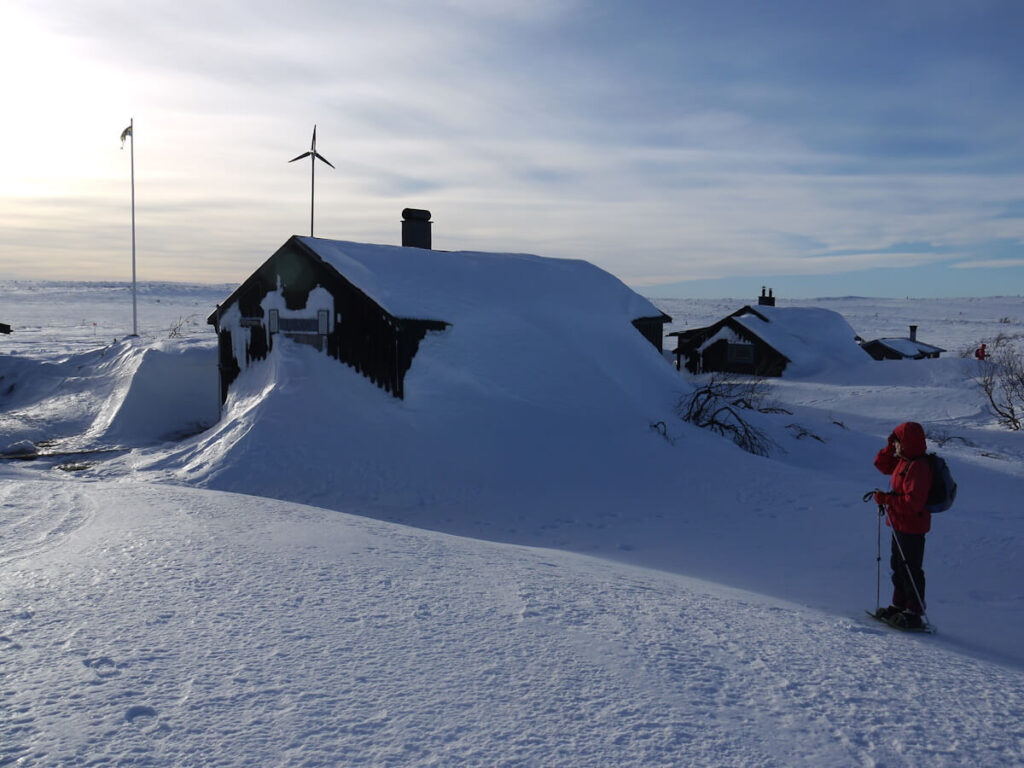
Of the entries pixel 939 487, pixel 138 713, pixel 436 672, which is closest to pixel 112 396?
pixel 138 713

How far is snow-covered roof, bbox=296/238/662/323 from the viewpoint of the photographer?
58.6ft

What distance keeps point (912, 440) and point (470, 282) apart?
14.3 m

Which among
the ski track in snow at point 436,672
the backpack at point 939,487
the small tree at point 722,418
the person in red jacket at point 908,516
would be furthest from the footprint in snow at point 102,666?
the small tree at point 722,418

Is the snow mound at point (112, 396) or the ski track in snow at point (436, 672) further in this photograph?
the snow mound at point (112, 396)

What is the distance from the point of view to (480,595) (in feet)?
20.0

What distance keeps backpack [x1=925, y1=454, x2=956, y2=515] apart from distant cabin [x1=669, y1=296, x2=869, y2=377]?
113 ft

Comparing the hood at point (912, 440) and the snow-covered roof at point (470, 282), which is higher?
the snow-covered roof at point (470, 282)

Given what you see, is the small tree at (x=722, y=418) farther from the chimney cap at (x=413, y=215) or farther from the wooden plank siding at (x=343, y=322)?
the chimney cap at (x=413, y=215)

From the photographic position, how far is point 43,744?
11.6ft

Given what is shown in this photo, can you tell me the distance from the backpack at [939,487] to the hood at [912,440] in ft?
0.47

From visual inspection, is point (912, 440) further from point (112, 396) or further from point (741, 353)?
point (741, 353)

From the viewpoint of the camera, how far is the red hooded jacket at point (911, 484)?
6.94m

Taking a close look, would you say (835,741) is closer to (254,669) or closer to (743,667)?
(743,667)

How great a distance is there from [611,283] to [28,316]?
226 ft
